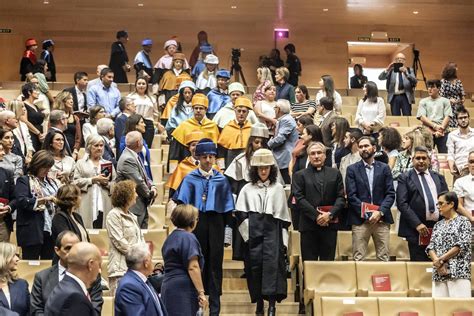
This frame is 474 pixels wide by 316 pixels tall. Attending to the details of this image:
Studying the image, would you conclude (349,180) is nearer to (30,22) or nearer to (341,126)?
(341,126)

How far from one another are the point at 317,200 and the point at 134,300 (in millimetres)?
3090

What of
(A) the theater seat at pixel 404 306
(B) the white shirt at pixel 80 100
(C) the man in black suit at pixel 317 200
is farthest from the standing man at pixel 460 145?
(B) the white shirt at pixel 80 100

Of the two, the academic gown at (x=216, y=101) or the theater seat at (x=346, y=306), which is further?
the academic gown at (x=216, y=101)

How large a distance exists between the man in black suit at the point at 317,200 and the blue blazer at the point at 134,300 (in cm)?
286

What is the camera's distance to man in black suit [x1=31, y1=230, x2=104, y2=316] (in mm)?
5797

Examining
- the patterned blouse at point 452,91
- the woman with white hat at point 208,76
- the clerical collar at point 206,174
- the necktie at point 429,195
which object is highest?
the woman with white hat at point 208,76

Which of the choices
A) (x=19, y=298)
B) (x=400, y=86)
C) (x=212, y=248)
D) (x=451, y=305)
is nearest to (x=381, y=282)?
(x=451, y=305)

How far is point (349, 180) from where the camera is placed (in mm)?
8617

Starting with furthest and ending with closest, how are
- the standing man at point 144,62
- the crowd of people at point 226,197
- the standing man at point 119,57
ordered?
the standing man at point 119,57 < the standing man at point 144,62 < the crowd of people at point 226,197

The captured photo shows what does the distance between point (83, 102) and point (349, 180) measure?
15.1 ft

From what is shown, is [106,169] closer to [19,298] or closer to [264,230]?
[264,230]

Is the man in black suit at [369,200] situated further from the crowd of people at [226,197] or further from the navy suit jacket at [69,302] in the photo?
the navy suit jacket at [69,302]

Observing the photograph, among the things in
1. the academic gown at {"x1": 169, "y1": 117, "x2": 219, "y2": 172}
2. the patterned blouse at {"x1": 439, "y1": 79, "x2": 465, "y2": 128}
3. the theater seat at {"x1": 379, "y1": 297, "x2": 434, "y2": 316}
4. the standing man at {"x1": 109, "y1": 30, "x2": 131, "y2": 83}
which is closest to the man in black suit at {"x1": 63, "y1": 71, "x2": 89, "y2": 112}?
the academic gown at {"x1": 169, "y1": 117, "x2": 219, "y2": 172}

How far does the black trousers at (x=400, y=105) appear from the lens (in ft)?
45.1
